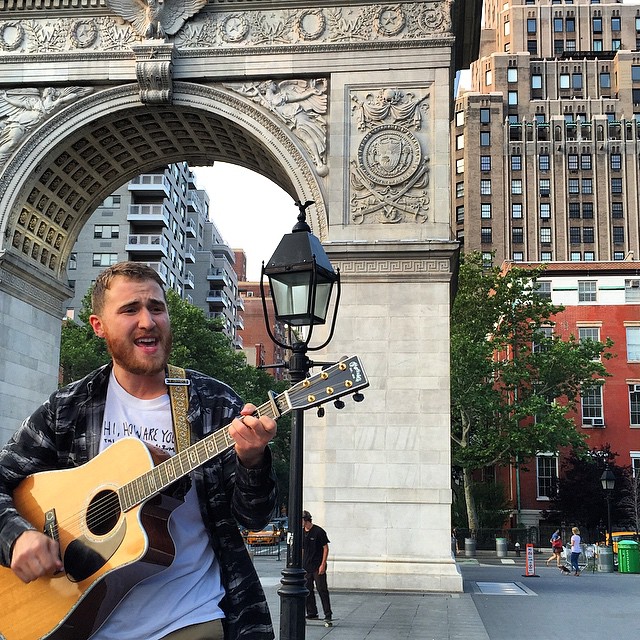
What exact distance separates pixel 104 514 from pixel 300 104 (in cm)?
1973

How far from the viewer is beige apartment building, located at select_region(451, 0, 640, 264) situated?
89375 millimetres

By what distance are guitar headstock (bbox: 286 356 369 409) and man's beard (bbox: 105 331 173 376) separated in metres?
0.61

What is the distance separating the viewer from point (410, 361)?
20.6m

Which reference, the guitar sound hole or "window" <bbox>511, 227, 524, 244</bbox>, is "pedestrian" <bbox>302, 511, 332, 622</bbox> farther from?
"window" <bbox>511, 227, 524, 244</bbox>

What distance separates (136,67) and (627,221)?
74388 millimetres

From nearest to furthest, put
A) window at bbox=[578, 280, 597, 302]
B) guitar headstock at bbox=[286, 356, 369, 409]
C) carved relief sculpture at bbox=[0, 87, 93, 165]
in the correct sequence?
1. guitar headstock at bbox=[286, 356, 369, 409]
2. carved relief sculpture at bbox=[0, 87, 93, 165]
3. window at bbox=[578, 280, 597, 302]

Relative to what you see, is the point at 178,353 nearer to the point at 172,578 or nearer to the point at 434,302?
the point at 434,302

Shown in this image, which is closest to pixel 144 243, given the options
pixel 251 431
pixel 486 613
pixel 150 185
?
pixel 150 185

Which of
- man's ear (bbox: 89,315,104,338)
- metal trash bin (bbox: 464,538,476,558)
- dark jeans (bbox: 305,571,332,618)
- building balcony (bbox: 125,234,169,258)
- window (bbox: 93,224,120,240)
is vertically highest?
window (bbox: 93,224,120,240)

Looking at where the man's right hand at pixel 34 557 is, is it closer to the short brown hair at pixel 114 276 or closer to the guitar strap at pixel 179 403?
the guitar strap at pixel 179 403

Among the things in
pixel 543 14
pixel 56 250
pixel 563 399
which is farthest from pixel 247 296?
pixel 56 250

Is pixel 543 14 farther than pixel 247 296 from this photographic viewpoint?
No

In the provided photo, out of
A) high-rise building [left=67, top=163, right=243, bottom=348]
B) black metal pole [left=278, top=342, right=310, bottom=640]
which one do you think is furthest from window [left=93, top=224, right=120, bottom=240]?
black metal pole [left=278, top=342, right=310, bottom=640]

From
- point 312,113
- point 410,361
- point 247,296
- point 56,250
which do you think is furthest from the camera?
point 247,296
